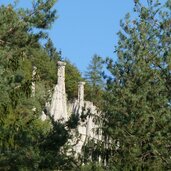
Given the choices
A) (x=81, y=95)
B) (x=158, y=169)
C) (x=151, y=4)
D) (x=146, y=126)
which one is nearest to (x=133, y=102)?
(x=146, y=126)

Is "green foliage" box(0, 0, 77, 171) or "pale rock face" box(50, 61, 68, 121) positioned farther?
"pale rock face" box(50, 61, 68, 121)

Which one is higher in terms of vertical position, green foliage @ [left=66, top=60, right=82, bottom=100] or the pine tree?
green foliage @ [left=66, top=60, right=82, bottom=100]

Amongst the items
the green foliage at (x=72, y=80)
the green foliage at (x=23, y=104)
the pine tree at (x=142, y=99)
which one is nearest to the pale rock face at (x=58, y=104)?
the green foliage at (x=23, y=104)

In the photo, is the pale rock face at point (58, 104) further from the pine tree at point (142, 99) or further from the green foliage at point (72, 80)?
the green foliage at point (72, 80)

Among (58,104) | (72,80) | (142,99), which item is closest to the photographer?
(142,99)

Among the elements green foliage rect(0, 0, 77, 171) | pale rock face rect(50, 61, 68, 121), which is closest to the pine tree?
green foliage rect(0, 0, 77, 171)

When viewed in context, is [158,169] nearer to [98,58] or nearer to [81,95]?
[98,58]

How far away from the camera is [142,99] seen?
10.4 m

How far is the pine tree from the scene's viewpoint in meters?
10.4

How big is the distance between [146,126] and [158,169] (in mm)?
789

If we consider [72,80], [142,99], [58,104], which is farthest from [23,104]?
[72,80]

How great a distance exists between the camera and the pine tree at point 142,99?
409 inches

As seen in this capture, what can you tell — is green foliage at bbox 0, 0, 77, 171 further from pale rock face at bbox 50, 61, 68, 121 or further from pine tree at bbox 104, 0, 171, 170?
pale rock face at bbox 50, 61, 68, 121

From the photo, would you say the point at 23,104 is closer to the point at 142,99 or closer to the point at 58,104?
the point at 142,99
